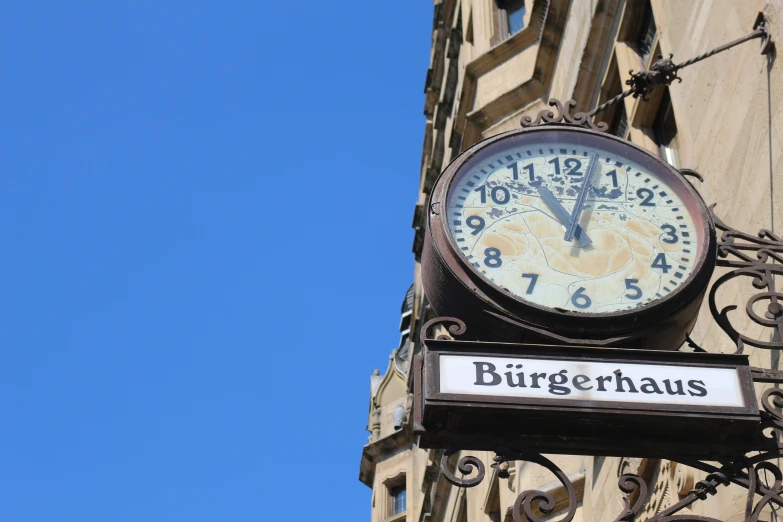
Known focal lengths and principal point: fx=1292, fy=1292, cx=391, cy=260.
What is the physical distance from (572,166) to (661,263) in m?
0.79

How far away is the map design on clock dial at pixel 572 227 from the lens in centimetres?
573

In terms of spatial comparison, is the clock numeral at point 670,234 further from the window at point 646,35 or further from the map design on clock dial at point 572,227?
the window at point 646,35

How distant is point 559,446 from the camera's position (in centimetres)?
535

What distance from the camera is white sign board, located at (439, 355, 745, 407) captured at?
16.8ft

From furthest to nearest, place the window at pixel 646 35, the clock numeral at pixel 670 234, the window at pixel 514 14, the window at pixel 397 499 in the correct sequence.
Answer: the window at pixel 397 499
the window at pixel 514 14
the window at pixel 646 35
the clock numeral at pixel 670 234

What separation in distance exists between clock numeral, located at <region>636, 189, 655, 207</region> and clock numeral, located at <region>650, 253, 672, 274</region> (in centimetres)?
36

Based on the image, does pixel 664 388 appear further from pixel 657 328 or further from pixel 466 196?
pixel 466 196

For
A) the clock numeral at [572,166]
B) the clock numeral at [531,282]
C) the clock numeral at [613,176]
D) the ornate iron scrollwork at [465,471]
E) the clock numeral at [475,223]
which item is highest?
the clock numeral at [572,166]

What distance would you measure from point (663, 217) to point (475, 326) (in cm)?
110

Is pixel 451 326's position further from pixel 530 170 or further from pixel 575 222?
pixel 530 170

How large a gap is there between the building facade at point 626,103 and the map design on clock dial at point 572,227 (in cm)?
111

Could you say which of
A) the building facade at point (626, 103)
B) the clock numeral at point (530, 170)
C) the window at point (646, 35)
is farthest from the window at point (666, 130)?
the clock numeral at point (530, 170)

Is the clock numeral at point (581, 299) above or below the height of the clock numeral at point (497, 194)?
below

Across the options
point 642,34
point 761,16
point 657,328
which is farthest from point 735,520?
point 642,34
